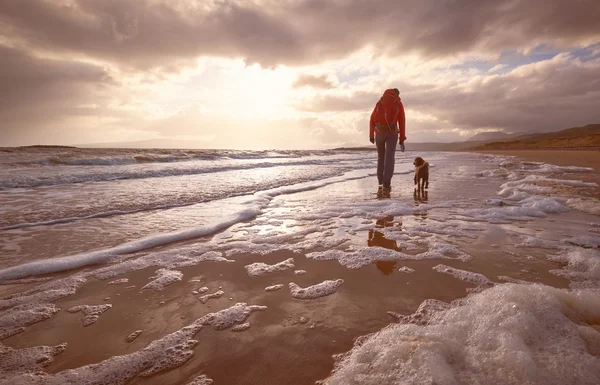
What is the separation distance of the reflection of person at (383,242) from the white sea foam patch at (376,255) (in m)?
0.11

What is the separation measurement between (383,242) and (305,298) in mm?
1686

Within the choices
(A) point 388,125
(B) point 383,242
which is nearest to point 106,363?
(B) point 383,242

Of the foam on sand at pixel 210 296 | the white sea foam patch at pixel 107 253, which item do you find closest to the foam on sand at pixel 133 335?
the foam on sand at pixel 210 296

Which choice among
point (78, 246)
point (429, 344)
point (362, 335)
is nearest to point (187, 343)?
point (362, 335)

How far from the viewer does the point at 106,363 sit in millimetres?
1698

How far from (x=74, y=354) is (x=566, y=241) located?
5043mm

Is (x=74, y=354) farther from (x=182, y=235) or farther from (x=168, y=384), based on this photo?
(x=182, y=235)

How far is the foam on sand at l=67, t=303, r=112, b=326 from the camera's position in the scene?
2.16m

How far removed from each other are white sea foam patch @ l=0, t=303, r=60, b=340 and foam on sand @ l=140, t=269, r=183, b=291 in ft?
2.29

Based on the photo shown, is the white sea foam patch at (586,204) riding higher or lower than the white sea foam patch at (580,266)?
higher

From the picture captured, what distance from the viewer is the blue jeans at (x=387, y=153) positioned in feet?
26.9

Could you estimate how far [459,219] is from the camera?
473 cm

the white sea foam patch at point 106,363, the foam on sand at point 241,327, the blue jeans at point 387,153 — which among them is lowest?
the white sea foam patch at point 106,363

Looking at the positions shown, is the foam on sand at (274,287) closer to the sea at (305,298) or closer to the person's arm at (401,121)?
the sea at (305,298)
